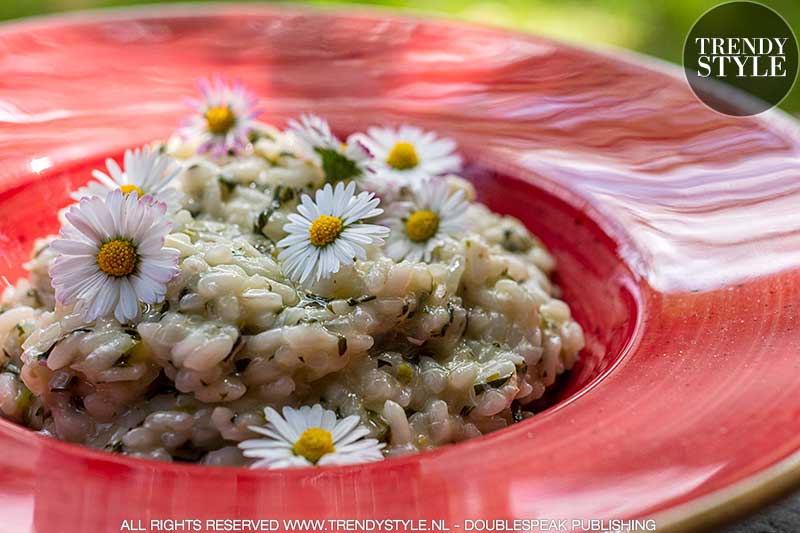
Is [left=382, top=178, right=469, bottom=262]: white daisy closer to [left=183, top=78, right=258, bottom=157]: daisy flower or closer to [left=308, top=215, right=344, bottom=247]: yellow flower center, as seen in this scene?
[left=308, top=215, right=344, bottom=247]: yellow flower center

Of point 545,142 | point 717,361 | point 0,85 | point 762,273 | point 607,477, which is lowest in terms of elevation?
point 607,477

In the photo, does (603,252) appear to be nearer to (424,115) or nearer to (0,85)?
(424,115)

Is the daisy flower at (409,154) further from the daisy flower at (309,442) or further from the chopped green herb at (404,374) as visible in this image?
the daisy flower at (309,442)

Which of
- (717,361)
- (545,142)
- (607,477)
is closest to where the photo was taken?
(607,477)

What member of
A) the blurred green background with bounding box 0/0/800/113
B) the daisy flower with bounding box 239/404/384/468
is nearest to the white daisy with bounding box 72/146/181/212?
the daisy flower with bounding box 239/404/384/468

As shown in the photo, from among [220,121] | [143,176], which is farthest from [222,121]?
[143,176]

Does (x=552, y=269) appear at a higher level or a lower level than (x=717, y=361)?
higher

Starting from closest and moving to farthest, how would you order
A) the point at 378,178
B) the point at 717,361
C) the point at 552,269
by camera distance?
the point at 717,361 < the point at 378,178 < the point at 552,269

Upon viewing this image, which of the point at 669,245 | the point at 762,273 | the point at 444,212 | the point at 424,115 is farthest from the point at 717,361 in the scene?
the point at 424,115

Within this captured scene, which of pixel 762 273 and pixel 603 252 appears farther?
pixel 603 252
